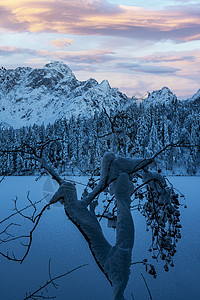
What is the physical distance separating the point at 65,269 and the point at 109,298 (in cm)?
231

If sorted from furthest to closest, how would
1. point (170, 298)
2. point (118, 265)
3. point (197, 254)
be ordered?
point (197, 254), point (170, 298), point (118, 265)

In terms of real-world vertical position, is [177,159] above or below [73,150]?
below

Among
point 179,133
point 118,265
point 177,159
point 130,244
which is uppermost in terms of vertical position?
point 179,133

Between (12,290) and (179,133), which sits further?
(179,133)

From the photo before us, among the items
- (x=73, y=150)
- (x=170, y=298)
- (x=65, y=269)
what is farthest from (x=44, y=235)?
(x=73, y=150)

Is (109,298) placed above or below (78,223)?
below

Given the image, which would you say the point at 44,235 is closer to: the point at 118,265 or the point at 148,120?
the point at 118,265

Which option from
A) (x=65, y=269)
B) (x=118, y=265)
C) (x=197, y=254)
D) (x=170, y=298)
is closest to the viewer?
(x=118, y=265)

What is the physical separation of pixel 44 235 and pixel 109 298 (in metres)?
6.60

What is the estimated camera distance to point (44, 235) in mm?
12836

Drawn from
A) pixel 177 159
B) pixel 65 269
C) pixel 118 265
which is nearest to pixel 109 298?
pixel 65 269

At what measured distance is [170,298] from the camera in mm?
6805

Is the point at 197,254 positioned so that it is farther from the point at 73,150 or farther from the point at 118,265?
the point at 73,150

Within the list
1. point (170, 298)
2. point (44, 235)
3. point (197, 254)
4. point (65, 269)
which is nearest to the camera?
point (170, 298)
